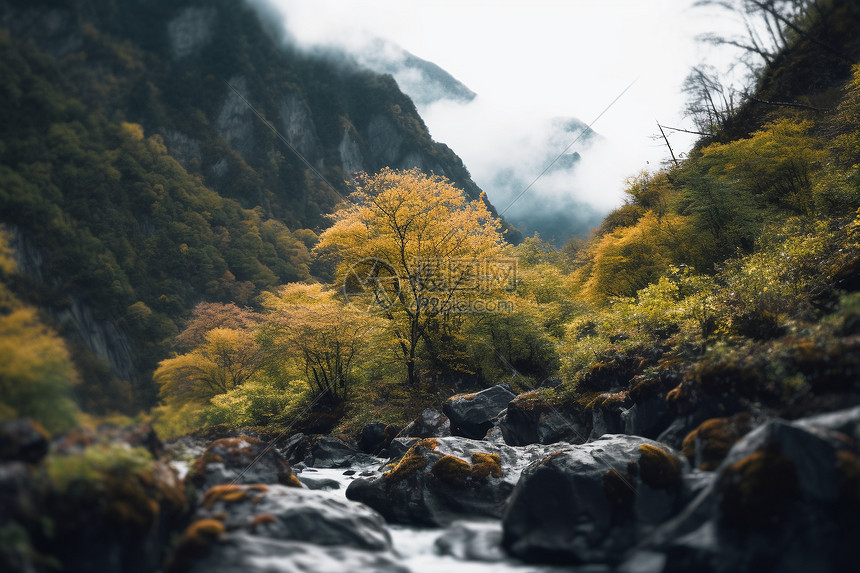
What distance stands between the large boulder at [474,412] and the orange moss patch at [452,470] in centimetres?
595

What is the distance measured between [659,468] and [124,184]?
22.2m

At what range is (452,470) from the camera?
11.5m

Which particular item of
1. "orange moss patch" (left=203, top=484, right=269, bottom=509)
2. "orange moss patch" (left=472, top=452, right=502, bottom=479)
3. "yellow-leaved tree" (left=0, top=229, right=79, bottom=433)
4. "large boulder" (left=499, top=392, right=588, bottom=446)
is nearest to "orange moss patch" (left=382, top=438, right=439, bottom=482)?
"orange moss patch" (left=472, top=452, right=502, bottom=479)

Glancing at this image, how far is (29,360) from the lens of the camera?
5961 millimetres

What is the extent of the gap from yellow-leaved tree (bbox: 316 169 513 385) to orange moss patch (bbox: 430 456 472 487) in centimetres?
1195

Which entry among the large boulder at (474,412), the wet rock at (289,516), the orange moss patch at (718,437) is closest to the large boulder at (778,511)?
the orange moss patch at (718,437)

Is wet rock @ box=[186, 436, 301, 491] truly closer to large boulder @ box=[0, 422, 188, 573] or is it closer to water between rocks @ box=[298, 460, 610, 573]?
large boulder @ box=[0, 422, 188, 573]

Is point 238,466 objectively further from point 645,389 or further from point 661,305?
point 661,305

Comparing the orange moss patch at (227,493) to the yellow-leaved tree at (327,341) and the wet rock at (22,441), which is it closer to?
the wet rock at (22,441)

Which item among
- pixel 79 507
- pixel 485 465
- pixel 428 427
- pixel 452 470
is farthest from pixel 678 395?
pixel 428 427

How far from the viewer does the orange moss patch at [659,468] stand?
7867mm

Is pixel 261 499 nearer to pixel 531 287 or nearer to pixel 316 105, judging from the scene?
pixel 531 287

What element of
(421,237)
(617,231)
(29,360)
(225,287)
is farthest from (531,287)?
(225,287)

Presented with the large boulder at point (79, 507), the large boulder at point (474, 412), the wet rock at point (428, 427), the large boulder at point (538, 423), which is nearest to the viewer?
the large boulder at point (79, 507)
